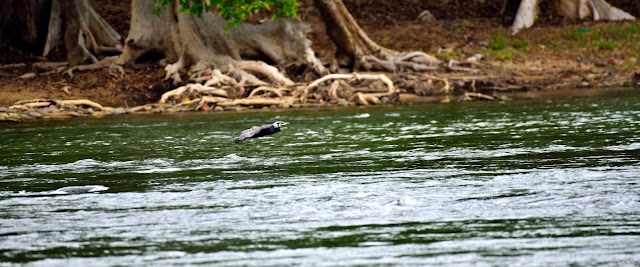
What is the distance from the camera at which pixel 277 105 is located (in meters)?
21.6

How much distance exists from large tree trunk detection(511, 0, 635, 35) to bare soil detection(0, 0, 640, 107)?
42cm

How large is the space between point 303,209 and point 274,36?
660 inches

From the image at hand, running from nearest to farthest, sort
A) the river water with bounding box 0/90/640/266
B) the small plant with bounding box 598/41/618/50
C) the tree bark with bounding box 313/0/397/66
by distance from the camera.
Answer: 1. the river water with bounding box 0/90/640/266
2. the tree bark with bounding box 313/0/397/66
3. the small plant with bounding box 598/41/618/50

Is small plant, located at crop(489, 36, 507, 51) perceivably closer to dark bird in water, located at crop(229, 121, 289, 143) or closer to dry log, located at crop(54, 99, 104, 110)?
dry log, located at crop(54, 99, 104, 110)

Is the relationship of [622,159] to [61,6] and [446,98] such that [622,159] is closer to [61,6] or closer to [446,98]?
[446,98]

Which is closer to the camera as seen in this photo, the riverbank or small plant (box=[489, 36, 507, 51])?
the riverbank

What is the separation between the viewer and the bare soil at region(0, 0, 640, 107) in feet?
78.0

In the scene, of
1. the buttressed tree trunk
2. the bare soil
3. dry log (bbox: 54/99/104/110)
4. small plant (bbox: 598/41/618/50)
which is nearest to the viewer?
dry log (bbox: 54/99/104/110)

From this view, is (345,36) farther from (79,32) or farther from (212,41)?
(79,32)

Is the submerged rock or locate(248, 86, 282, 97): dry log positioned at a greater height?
locate(248, 86, 282, 97): dry log

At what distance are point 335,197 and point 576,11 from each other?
79.2 ft

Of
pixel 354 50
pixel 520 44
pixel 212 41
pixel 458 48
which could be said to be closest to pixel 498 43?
pixel 520 44

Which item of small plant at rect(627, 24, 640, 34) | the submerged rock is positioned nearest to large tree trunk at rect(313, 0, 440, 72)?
small plant at rect(627, 24, 640, 34)

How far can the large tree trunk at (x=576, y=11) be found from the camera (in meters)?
30.4
